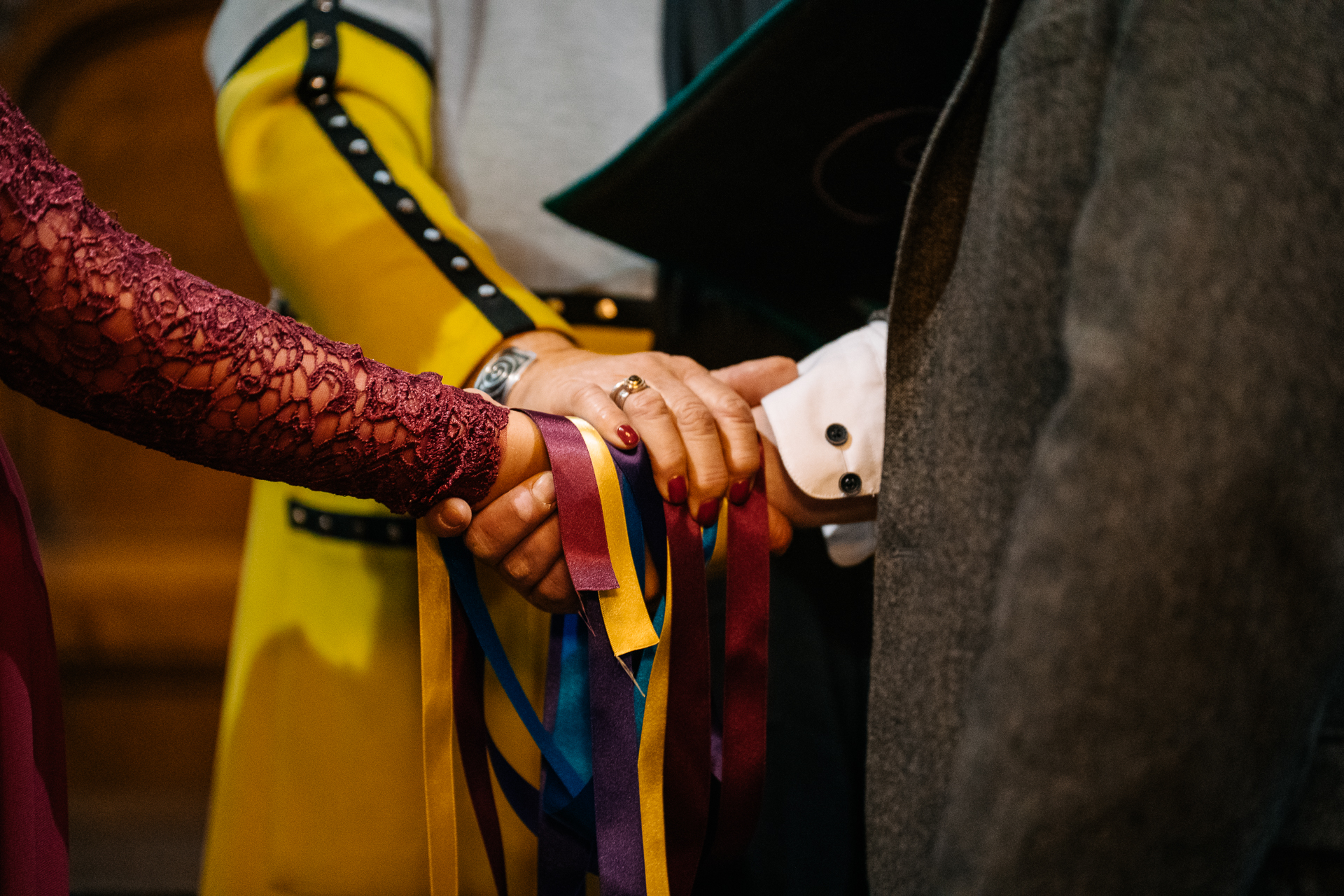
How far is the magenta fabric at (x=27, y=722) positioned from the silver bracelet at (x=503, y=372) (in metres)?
0.25

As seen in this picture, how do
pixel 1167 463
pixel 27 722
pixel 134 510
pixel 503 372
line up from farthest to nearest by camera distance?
pixel 134 510 < pixel 503 372 < pixel 27 722 < pixel 1167 463

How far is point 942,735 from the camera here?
13.9 inches

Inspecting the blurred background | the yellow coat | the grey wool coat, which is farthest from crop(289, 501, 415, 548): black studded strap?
the blurred background

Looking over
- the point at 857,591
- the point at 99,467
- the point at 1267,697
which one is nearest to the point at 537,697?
the point at 857,591

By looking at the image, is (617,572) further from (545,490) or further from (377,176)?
(377,176)

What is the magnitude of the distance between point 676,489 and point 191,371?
241 mm

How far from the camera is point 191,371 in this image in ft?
1.11

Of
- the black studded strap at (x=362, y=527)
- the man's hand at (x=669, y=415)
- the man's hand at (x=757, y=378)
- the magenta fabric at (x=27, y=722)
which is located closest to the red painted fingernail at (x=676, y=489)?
the man's hand at (x=669, y=415)

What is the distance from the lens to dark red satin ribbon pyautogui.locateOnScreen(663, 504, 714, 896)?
445mm

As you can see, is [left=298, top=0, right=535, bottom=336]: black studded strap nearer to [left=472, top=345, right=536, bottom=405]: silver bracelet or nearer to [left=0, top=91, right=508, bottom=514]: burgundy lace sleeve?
[left=472, top=345, right=536, bottom=405]: silver bracelet

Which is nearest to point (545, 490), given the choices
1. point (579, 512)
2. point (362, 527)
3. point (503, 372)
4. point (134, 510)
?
point (579, 512)

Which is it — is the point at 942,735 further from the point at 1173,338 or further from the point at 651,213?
the point at 651,213

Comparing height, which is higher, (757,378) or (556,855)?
(757,378)

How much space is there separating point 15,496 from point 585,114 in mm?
492
